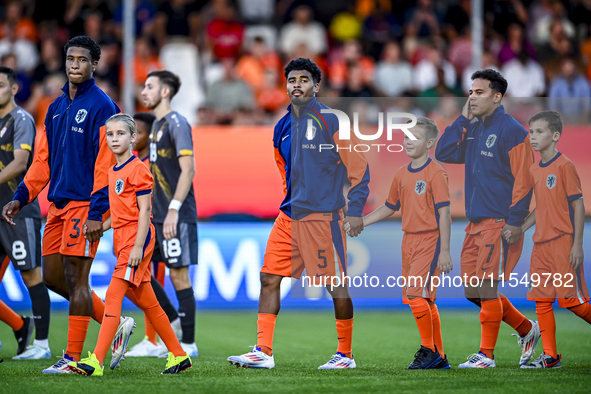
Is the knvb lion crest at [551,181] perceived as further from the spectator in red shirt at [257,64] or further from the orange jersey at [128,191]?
the spectator in red shirt at [257,64]

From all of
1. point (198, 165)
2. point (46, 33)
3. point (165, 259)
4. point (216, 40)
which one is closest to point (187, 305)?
point (165, 259)

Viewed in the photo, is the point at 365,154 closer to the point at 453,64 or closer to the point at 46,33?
the point at 453,64

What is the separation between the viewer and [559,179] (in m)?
5.41

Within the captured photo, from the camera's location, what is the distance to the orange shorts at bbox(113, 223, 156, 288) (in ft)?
16.0

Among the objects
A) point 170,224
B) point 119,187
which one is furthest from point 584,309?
point 119,187

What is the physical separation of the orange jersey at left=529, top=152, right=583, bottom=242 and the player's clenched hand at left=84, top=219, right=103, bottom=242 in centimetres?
313

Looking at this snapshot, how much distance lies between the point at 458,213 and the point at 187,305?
2381mm

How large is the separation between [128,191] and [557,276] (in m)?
3.12

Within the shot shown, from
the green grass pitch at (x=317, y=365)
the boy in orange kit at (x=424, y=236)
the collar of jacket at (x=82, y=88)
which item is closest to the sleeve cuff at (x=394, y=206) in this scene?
the boy in orange kit at (x=424, y=236)

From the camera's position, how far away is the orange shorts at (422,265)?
5.37m

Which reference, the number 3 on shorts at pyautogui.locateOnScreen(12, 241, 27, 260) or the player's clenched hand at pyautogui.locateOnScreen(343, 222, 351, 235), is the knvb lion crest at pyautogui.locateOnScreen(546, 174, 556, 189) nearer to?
the player's clenched hand at pyautogui.locateOnScreen(343, 222, 351, 235)

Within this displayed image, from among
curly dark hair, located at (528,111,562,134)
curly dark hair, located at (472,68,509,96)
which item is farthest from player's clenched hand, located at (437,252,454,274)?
curly dark hair, located at (472,68,509,96)

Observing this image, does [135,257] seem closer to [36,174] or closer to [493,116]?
[36,174]

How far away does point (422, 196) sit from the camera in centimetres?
544
